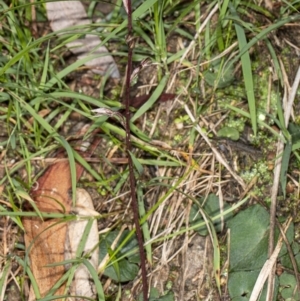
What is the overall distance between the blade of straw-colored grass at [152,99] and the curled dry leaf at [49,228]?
0.31 m

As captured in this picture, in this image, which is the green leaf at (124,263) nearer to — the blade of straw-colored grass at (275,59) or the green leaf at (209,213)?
the green leaf at (209,213)

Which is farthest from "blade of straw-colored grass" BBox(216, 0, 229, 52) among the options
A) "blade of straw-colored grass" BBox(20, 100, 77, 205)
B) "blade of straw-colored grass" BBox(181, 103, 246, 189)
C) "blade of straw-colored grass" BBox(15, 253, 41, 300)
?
"blade of straw-colored grass" BBox(15, 253, 41, 300)

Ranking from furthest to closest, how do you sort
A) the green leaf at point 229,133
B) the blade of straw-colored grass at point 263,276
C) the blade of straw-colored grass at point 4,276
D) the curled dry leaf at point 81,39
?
the curled dry leaf at point 81,39 → the green leaf at point 229,133 → the blade of straw-colored grass at point 4,276 → the blade of straw-colored grass at point 263,276

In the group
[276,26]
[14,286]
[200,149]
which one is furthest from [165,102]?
[14,286]

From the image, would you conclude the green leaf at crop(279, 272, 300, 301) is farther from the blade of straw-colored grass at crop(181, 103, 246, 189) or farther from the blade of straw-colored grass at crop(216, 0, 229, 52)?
the blade of straw-colored grass at crop(216, 0, 229, 52)

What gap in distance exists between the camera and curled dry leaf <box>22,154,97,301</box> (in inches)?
93.7

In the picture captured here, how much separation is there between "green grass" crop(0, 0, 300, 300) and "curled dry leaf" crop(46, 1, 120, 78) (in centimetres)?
7

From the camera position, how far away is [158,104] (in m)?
2.57

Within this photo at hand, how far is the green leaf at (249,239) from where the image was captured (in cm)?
228

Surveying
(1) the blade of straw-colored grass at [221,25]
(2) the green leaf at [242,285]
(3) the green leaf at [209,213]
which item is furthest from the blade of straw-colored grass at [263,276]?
(1) the blade of straw-colored grass at [221,25]

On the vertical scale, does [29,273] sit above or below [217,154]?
below

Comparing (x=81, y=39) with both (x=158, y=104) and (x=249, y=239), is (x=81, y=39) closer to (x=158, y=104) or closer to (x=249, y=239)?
(x=158, y=104)

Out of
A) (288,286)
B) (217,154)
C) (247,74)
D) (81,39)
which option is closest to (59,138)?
(81,39)

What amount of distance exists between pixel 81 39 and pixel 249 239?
3.52 feet
